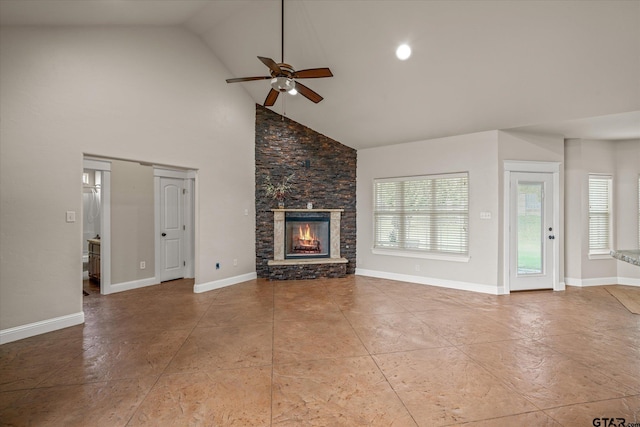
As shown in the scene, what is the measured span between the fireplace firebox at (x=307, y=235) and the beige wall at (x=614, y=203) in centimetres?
464

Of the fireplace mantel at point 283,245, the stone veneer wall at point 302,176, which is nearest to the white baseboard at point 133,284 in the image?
the stone veneer wall at point 302,176

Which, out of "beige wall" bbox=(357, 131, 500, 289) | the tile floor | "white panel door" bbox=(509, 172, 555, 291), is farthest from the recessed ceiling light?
the tile floor

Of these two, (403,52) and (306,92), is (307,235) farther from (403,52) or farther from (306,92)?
(403,52)

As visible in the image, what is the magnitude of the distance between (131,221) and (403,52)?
529 cm

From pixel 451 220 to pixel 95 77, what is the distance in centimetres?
586

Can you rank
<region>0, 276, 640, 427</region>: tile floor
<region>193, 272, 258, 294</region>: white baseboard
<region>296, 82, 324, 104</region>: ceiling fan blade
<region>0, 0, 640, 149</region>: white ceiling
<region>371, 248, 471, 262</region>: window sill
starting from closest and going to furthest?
<region>0, 276, 640, 427</region>: tile floor, <region>0, 0, 640, 149</region>: white ceiling, <region>296, 82, 324, 104</region>: ceiling fan blade, <region>193, 272, 258, 294</region>: white baseboard, <region>371, 248, 471, 262</region>: window sill

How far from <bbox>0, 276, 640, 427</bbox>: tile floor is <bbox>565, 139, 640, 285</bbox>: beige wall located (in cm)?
134

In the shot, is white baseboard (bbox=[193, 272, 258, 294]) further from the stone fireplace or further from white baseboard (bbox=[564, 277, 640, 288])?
white baseboard (bbox=[564, 277, 640, 288])

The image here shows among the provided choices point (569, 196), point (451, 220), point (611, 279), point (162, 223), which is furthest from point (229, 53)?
point (611, 279)

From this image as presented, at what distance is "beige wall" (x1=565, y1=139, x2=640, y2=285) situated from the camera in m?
5.50

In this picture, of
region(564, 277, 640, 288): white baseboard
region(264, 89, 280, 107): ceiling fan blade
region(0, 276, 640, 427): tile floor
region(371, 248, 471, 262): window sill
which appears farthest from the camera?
region(564, 277, 640, 288): white baseboard

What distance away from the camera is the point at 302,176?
6.34 m

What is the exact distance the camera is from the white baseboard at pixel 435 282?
5.02m

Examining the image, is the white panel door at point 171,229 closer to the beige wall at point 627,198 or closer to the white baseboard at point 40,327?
the white baseboard at point 40,327
